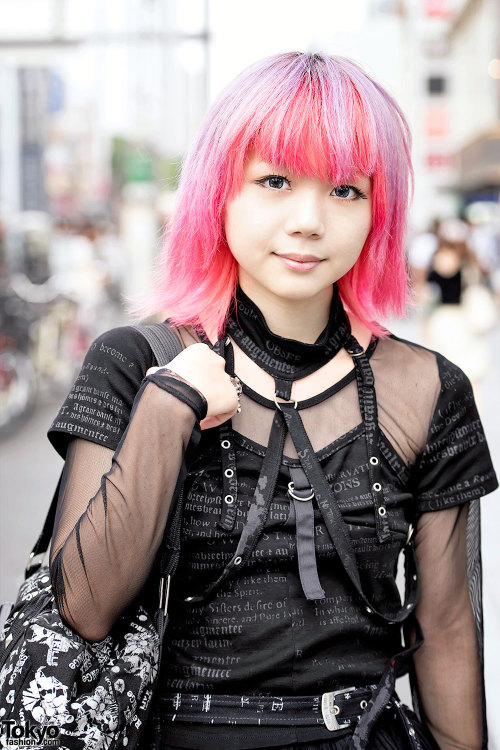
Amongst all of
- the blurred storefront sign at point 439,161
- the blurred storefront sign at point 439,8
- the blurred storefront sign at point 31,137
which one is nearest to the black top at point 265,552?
the blurred storefront sign at point 31,137

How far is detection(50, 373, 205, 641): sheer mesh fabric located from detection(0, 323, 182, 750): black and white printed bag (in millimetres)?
41

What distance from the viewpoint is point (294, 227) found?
155 centimetres

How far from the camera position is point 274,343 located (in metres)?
1.71

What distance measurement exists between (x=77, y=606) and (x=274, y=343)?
58cm

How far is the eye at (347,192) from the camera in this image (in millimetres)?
1608

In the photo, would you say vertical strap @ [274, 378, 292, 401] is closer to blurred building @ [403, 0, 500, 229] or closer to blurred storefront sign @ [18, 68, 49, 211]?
blurred building @ [403, 0, 500, 229]

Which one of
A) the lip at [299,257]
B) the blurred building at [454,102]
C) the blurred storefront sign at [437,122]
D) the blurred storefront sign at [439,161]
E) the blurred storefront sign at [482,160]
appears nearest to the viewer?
the lip at [299,257]

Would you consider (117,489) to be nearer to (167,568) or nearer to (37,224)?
(167,568)

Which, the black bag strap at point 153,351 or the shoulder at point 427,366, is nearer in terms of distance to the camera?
the black bag strap at point 153,351

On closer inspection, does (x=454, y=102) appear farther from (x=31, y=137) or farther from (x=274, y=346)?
(x=274, y=346)

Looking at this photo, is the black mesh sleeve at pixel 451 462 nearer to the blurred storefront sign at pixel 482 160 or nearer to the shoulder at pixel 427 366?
the shoulder at pixel 427 366

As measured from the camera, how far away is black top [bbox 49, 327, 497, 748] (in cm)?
154

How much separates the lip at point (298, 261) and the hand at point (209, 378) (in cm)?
20

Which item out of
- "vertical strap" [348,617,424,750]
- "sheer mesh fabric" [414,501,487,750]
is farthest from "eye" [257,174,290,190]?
"vertical strap" [348,617,424,750]
